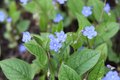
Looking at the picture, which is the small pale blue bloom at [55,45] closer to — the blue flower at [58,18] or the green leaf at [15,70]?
the green leaf at [15,70]

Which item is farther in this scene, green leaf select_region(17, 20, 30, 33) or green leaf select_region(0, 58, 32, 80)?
green leaf select_region(17, 20, 30, 33)

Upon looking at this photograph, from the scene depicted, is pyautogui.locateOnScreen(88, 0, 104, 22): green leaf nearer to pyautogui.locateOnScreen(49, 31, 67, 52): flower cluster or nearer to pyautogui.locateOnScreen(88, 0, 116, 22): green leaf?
pyautogui.locateOnScreen(88, 0, 116, 22): green leaf

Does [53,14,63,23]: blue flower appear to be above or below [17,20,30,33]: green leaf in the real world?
above

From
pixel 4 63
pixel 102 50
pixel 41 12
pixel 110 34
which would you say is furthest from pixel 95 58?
A: pixel 41 12

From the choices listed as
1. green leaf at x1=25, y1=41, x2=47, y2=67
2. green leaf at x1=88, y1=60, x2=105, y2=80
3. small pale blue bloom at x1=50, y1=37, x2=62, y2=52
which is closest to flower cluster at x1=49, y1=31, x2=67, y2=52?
small pale blue bloom at x1=50, y1=37, x2=62, y2=52

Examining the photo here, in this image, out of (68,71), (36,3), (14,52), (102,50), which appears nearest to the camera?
(68,71)

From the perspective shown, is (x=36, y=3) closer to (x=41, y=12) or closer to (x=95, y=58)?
(x=41, y=12)
